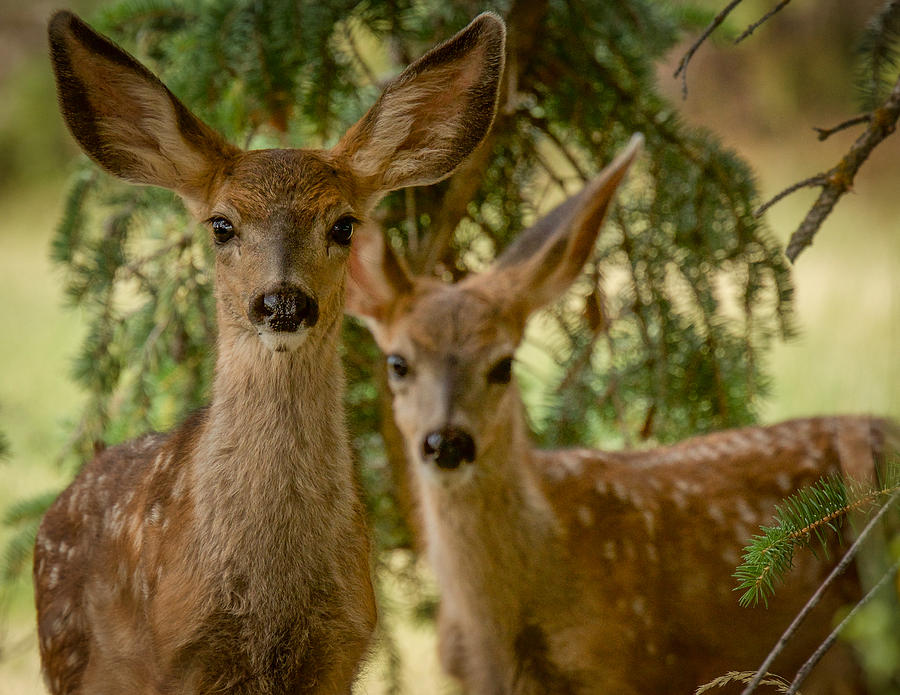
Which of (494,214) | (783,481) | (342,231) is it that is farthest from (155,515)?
(783,481)

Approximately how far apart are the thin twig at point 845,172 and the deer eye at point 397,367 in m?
1.41

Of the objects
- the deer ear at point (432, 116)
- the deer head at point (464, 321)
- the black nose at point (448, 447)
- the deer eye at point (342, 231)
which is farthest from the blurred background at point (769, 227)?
the deer eye at point (342, 231)

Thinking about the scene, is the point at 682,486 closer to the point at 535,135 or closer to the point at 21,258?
the point at 535,135

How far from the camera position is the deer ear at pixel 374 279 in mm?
3400

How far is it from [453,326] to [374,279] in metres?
0.31

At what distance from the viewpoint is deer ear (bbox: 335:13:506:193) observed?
2533 millimetres

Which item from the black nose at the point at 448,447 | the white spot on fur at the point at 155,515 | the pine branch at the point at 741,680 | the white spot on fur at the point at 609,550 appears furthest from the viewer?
the white spot on fur at the point at 609,550

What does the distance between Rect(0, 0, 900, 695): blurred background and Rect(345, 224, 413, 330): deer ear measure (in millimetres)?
358

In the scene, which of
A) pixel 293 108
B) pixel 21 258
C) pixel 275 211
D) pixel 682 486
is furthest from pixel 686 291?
pixel 21 258

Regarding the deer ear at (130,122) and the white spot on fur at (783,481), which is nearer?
the deer ear at (130,122)

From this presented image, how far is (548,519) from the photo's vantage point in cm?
345

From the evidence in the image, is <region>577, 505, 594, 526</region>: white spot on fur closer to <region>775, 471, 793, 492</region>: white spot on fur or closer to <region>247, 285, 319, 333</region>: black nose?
<region>775, 471, 793, 492</region>: white spot on fur

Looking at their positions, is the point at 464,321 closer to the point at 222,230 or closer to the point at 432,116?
the point at 432,116

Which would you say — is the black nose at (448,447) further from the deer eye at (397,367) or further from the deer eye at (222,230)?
the deer eye at (222,230)
